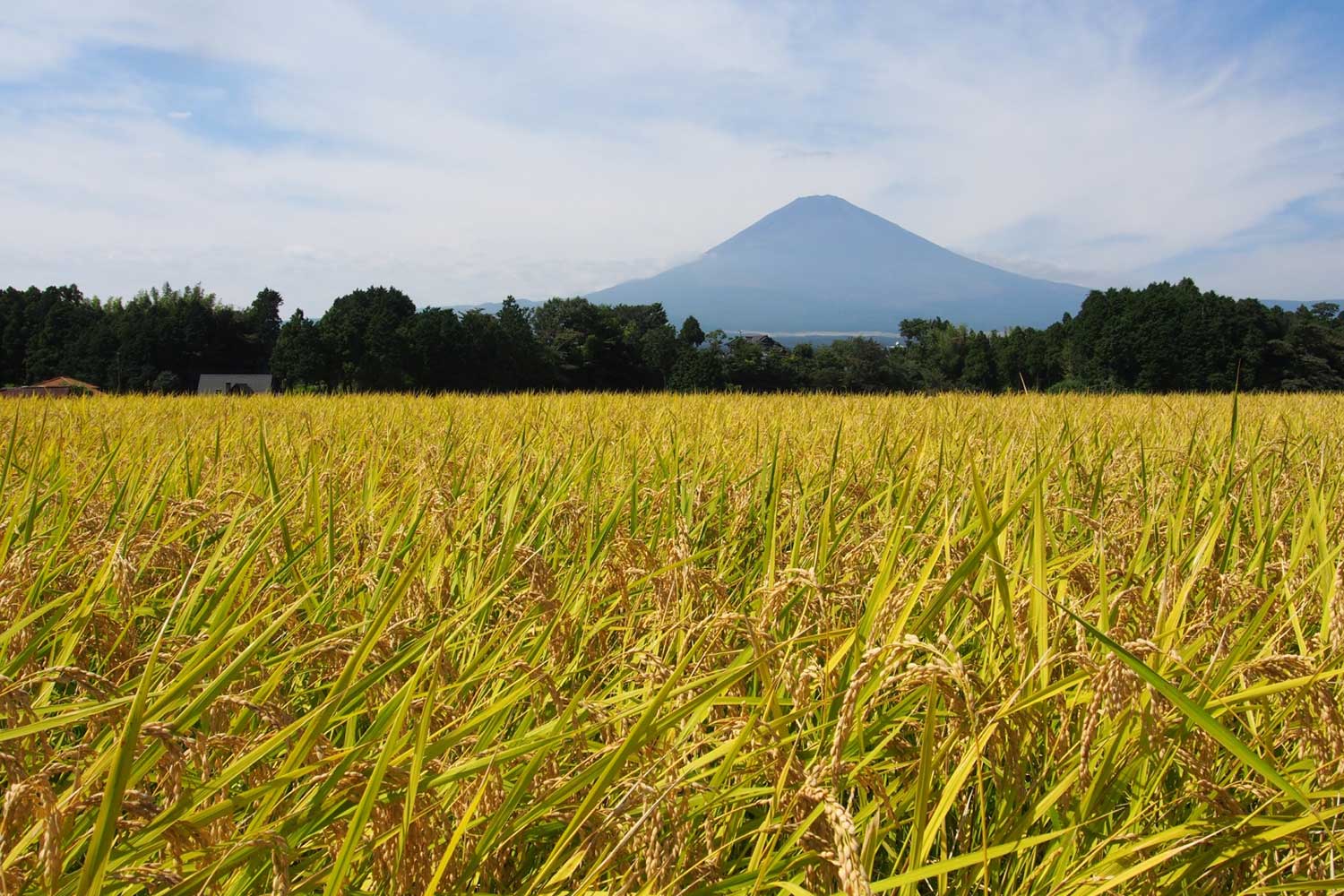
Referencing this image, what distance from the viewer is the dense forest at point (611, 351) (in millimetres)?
33375

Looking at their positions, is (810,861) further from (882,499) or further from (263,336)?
(263,336)

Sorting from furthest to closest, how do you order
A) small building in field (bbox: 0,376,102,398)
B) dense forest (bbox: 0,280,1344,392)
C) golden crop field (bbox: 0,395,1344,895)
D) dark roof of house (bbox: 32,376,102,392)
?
dense forest (bbox: 0,280,1344,392)
dark roof of house (bbox: 32,376,102,392)
small building in field (bbox: 0,376,102,398)
golden crop field (bbox: 0,395,1344,895)

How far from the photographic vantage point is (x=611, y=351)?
50.6 meters

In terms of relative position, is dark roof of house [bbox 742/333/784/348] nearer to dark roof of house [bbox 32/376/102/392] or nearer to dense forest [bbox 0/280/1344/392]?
dense forest [bbox 0/280/1344/392]

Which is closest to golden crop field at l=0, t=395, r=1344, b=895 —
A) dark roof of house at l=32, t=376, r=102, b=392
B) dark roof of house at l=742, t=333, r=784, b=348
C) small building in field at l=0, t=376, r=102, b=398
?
small building in field at l=0, t=376, r=102, b=398

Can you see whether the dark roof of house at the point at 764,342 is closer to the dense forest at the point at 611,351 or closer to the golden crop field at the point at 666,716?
the dense forest at the point at 611,351

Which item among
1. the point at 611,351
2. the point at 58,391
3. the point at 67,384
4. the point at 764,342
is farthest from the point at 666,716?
the point at 764,342

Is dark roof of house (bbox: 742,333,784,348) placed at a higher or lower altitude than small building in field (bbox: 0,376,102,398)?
higher

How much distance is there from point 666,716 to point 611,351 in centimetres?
5025

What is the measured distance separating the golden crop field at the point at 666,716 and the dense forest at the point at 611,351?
20.8 metres

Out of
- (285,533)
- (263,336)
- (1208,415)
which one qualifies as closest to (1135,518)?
(285,533)

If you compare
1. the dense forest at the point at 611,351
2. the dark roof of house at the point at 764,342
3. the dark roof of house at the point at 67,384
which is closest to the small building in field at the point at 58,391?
the dark roof of house at the point at 67,384

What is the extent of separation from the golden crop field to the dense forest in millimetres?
20848

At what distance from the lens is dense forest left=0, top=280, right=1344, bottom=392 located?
109 ft
